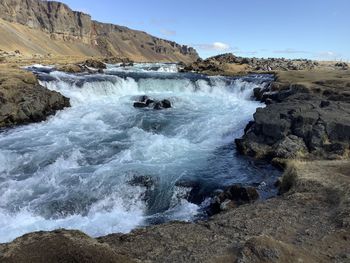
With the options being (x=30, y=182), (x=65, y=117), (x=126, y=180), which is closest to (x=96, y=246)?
(x=126, y=180)

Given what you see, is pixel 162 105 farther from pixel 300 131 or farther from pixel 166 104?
pixel 300 131

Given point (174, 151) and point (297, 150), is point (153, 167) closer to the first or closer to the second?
point (174, 151)

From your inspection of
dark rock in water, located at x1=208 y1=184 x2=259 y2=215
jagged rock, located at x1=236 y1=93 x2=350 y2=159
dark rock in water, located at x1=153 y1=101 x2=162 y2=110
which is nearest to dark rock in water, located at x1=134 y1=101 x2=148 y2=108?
dark rock in water, located at x1=153 y1=101 x2=162 y2=110

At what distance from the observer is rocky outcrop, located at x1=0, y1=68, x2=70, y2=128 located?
1273 inches

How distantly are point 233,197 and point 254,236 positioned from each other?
5.70m

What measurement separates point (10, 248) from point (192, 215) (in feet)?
28.1

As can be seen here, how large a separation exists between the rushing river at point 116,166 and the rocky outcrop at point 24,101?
1.13m

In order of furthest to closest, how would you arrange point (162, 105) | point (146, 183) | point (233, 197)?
point (162, 105) → point (146, 183) → point (233, 197)

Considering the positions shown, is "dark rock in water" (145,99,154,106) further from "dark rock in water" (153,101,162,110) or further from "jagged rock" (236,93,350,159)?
"jagged rock" (236,93,350,159)

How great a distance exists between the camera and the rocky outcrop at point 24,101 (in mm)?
32344

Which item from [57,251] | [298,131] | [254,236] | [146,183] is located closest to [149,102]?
[298,131]

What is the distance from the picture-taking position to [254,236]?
10773mm

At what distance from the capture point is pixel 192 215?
16250 mm

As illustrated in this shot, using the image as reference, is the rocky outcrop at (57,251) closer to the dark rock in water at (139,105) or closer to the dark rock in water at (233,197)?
the dark rock in water at (233,197)
